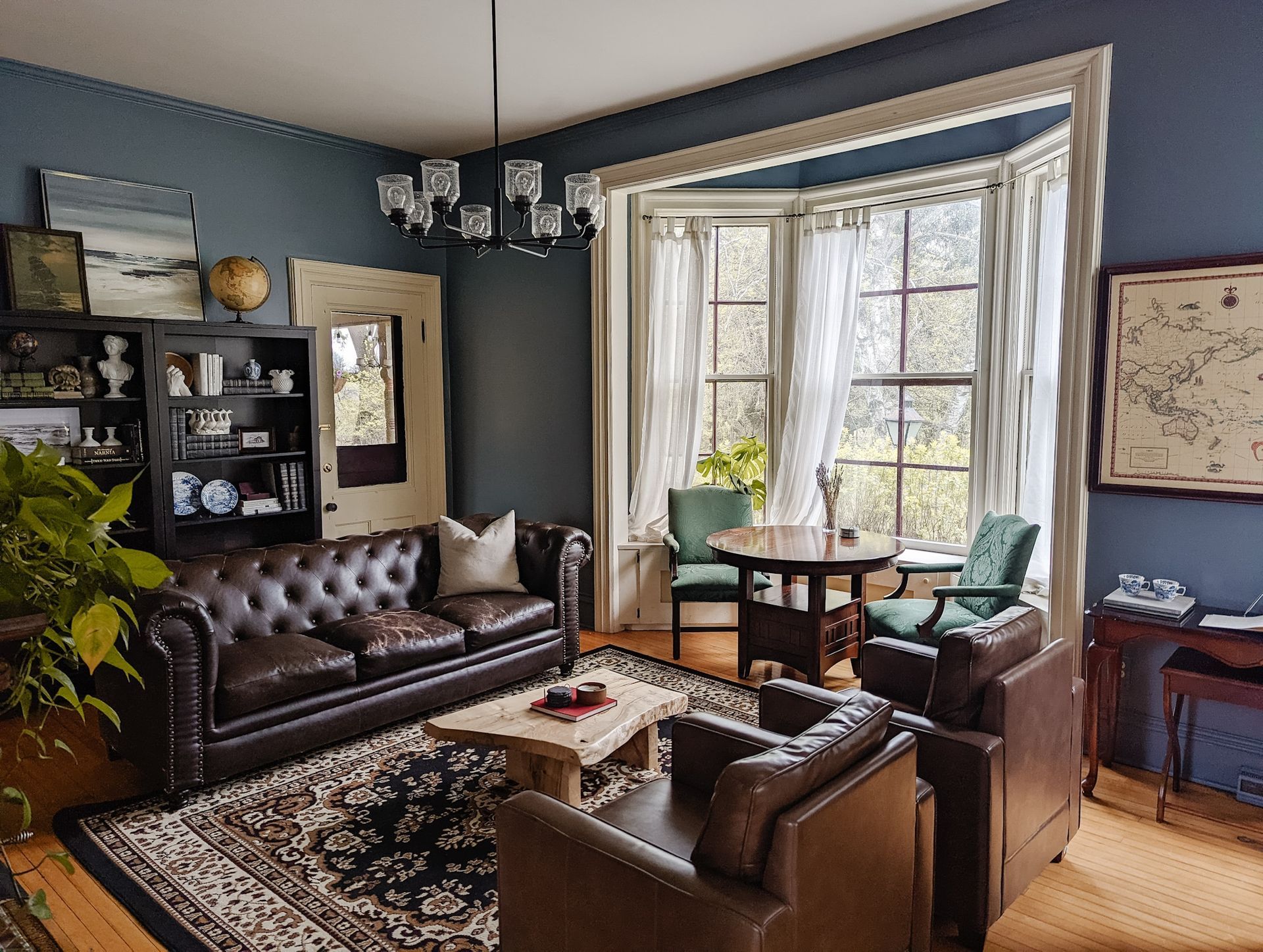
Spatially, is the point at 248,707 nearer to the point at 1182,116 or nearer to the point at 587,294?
the point at 587,294

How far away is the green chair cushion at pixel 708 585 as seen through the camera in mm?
4660

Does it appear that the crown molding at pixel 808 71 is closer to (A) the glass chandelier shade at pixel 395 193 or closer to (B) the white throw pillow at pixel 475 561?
(A) the glass chandelier shade at pixel 395 193

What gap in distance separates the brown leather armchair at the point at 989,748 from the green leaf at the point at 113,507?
199 centimetres

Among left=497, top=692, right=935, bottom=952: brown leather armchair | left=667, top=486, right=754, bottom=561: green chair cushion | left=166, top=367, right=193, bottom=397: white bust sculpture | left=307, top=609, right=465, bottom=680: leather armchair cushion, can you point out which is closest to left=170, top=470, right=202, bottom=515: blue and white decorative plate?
left=166, top=367, right=193, bottom=397: white bust sculpture

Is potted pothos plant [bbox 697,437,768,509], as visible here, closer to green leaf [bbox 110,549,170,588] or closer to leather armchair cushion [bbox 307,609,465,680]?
leather armchair cushion [bbox 307,609,465,680]

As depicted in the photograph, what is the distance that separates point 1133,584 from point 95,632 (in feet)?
11.5

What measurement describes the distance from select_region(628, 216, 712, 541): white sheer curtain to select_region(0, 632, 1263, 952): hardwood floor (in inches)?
117

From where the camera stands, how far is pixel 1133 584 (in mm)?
3289

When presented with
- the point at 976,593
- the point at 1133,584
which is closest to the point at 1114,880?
the point at 1133,584

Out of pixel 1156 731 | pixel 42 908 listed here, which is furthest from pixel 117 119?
pixel 1156 731

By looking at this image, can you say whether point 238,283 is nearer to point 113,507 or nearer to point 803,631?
point 803,631

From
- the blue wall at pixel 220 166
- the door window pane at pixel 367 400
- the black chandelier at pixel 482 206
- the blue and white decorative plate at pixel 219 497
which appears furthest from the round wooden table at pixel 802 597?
the blue wall at pixel 220 166

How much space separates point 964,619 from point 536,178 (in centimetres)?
261

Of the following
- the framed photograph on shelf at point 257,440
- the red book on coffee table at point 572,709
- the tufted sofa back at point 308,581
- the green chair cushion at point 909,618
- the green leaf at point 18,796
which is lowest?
the red book on coffee table at point 572,709
